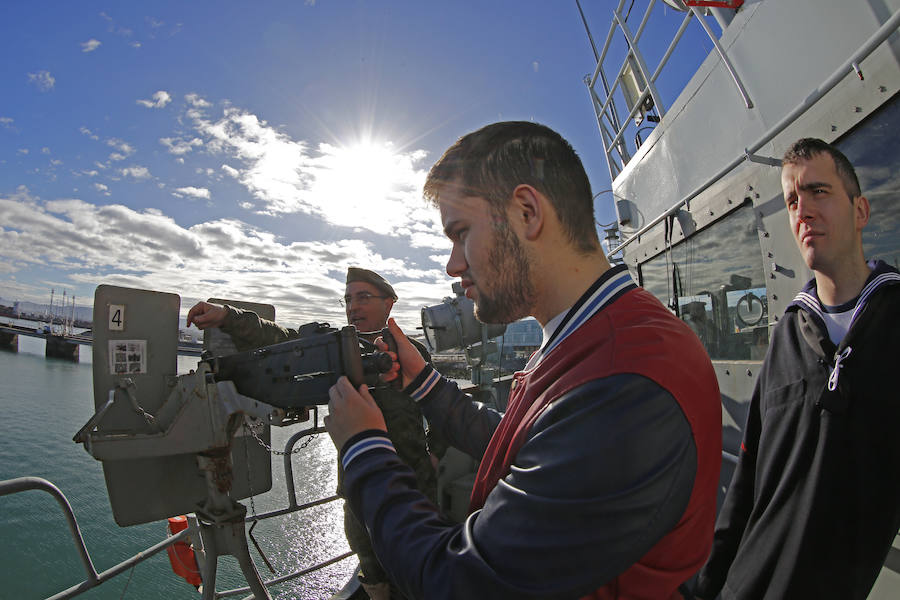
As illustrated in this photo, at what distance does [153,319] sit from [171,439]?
68 centimetres

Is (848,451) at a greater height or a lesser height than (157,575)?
greater

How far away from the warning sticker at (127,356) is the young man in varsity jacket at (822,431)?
9.12 ft

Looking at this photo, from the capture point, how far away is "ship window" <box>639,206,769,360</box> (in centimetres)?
244

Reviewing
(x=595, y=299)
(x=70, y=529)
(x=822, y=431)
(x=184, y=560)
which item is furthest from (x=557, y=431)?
(x=184, y=560)

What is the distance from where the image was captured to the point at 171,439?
205 cm

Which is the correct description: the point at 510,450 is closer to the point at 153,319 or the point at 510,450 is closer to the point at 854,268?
the point at 854,268

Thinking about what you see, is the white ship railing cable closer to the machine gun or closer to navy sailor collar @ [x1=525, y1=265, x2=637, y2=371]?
navy sailor collar @ [x1=525, y1=265, x2=637, y2=371]

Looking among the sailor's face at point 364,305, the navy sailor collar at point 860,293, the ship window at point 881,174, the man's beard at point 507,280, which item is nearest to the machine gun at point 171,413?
the man's beard at point 507,280

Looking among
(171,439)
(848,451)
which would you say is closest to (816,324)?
(848,451)

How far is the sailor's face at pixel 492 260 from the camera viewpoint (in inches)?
40.8

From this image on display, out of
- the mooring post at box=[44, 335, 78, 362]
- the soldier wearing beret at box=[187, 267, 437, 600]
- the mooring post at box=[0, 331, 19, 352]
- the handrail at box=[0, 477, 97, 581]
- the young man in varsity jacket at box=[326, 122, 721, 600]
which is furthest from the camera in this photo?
the mooring post at box=[0, 331, 19, 352]

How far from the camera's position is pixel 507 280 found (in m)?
1.04

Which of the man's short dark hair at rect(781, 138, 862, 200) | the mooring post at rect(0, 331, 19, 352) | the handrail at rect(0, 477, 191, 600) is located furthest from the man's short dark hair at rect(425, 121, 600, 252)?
the mooring post at rect(0, 331, 19, 352)

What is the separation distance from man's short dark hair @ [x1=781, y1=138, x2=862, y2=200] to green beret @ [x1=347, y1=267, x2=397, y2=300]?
8.76ft
